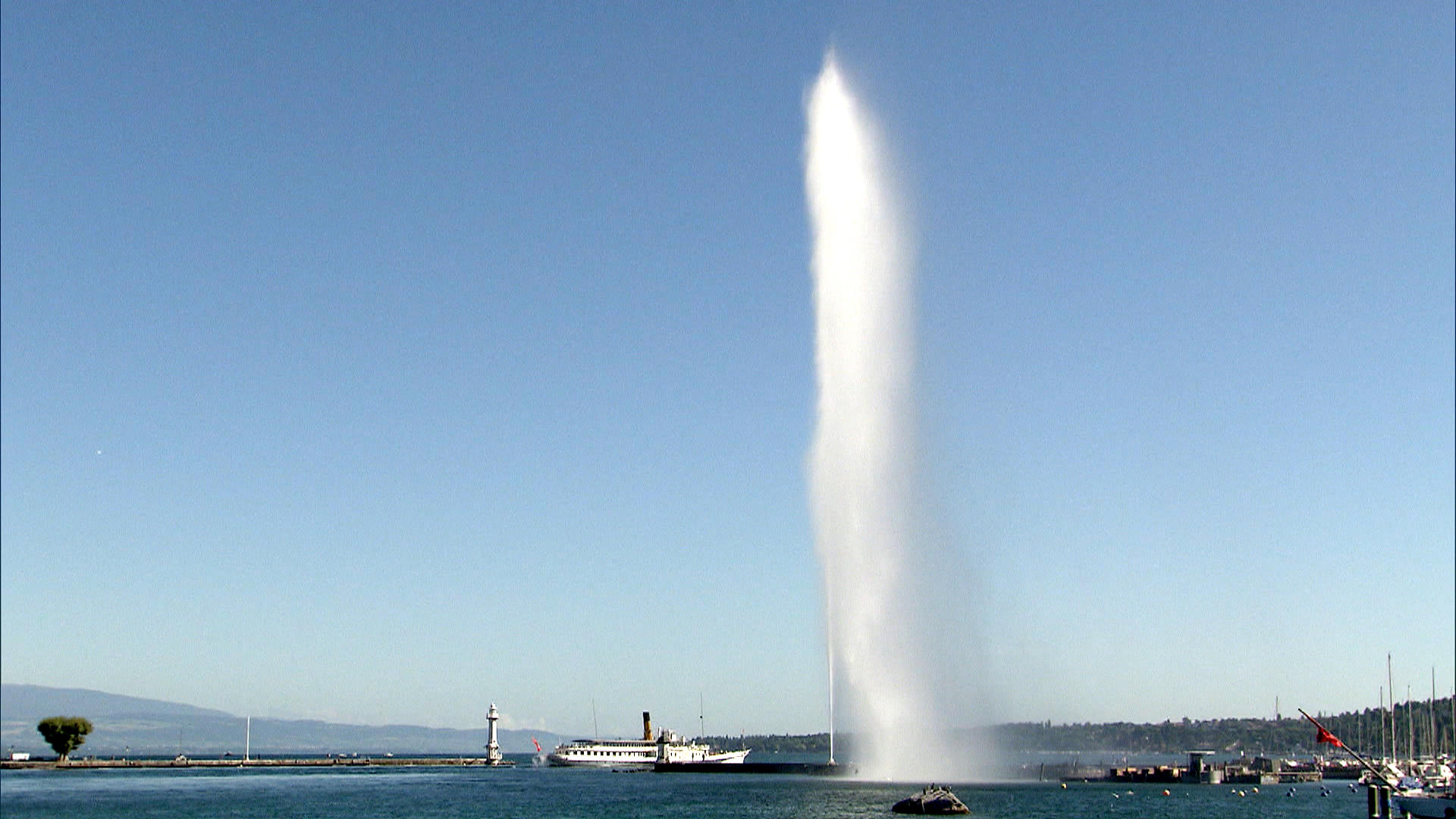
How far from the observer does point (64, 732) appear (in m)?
163

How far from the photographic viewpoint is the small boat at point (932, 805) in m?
74.4

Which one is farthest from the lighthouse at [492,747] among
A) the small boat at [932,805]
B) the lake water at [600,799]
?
the small boat at [932,805]

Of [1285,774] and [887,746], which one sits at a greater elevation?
[887,746]

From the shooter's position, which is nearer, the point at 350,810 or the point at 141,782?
the point at 350,810

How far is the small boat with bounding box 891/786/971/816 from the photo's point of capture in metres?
74.4

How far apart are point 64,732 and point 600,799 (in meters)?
101

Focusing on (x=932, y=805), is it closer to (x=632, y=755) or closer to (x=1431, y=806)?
(x=1431, y=806)

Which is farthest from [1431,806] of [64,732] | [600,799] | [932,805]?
[64,732]

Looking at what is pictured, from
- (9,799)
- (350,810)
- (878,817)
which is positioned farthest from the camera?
(9,799)

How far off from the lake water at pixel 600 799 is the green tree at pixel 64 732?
590 inches

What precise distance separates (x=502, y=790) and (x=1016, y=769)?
52.7 meters

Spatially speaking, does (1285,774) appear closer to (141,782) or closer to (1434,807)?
(1434,807)

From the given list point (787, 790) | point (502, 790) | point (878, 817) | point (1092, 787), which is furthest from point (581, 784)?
point (878, 817)

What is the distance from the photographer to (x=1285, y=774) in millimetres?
141125
